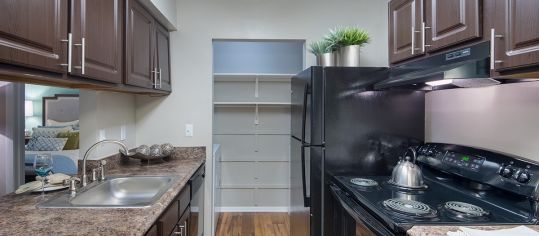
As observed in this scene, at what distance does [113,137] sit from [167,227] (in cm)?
112

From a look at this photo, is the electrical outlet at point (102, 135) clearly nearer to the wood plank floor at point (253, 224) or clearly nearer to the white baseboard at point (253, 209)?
the wood plank floor at point (253, 224)

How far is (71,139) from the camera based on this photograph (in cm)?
222

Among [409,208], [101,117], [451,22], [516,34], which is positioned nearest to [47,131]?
[101,117]

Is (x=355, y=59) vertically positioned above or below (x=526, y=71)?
above

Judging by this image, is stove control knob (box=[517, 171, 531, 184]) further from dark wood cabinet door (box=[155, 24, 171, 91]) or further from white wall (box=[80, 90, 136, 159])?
white wall (box=[80, 90, 136, 159])

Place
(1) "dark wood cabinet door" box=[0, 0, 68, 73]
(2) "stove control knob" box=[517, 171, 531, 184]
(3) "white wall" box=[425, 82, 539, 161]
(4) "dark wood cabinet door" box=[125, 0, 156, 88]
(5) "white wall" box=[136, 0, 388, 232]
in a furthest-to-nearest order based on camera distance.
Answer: (5) "white wall" box=[136, 0, 388, 232], (4) "dark wood cabinet door" box=[125, 0, 156, 88], (3) "white wall" box=[425, 82, 539, 161], (2) "stove control knob" box=[517, 171, 531, 184], (1) "dark wood cabinet door" box=[0, 0, 68, 73]

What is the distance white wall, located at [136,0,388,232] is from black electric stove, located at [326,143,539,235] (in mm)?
1261

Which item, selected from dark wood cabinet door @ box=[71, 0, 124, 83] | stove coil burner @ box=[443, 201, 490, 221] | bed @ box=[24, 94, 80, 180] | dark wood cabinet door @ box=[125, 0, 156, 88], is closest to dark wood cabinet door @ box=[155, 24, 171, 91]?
dark wood cabinet door @ box=[125, 0, 156, 88]

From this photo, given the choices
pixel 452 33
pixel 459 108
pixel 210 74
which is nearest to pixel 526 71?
pixel 452 33

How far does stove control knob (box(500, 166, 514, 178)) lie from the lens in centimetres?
134

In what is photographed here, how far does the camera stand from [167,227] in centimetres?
142

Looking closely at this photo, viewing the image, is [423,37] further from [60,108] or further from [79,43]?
[60,108]

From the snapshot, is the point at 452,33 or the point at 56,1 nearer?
the point at 56,1

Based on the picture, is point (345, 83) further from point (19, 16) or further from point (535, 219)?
point (19, 16)
